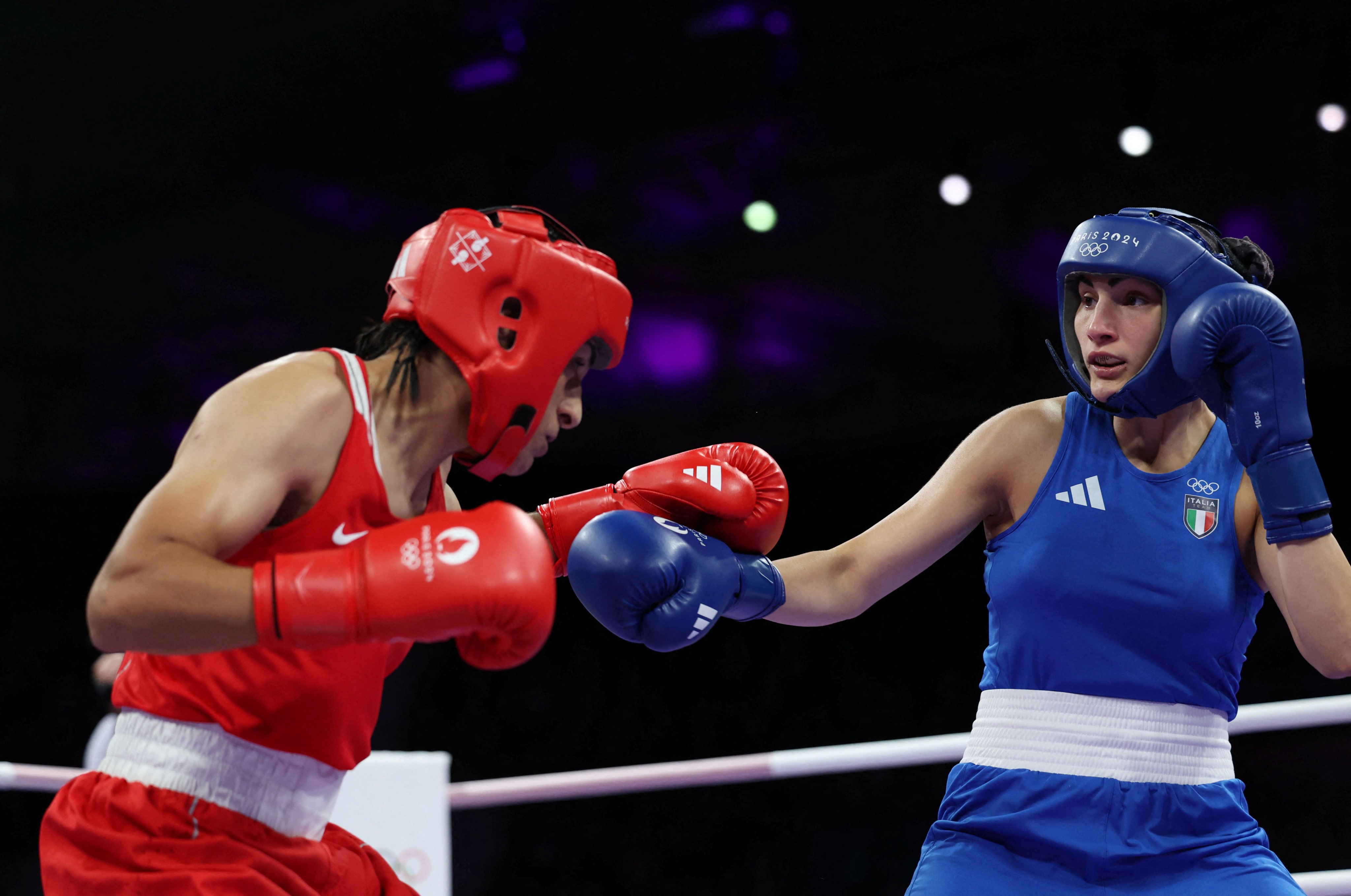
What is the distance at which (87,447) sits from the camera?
21.5ft

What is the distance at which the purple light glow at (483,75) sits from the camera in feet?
18.2

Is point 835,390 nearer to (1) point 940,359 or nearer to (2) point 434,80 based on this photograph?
(1) point 940,359

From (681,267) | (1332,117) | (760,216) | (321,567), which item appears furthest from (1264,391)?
(681,267)

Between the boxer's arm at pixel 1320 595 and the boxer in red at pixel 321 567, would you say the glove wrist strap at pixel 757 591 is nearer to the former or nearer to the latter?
the boxer in red at pixel 321 567

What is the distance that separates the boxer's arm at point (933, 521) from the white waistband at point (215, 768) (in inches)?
34.0

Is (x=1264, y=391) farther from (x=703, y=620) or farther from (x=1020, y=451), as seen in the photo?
(x=703, y=620)

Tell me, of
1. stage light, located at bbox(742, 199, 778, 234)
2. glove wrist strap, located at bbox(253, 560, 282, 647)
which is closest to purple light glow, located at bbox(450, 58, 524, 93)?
stage light, located at bbox(742, 199, 778, 234)

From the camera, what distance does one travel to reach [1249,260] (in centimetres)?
Result: 204

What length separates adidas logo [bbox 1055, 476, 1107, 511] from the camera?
1925 millimetres

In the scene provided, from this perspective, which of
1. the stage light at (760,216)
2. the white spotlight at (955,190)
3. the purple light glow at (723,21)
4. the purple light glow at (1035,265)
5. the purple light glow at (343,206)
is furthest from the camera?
the purple light glow at (343,206)

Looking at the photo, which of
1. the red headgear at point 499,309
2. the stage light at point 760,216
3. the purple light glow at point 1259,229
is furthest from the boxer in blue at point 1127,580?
the stage light at point 760,216

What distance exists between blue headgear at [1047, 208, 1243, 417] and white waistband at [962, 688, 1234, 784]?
0.50 meters

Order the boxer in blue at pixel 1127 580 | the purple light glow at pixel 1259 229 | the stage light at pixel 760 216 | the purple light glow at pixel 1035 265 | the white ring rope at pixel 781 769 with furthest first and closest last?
the stage light at pixel 760 216 → the purple light glow at pixel 1035 265 → the purple light glow at pixel 1259 229 → the white ring rope at pixel 781 769 → the boxer in blue at pixel 1127 580

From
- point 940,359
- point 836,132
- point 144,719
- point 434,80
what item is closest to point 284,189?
point 434,80
